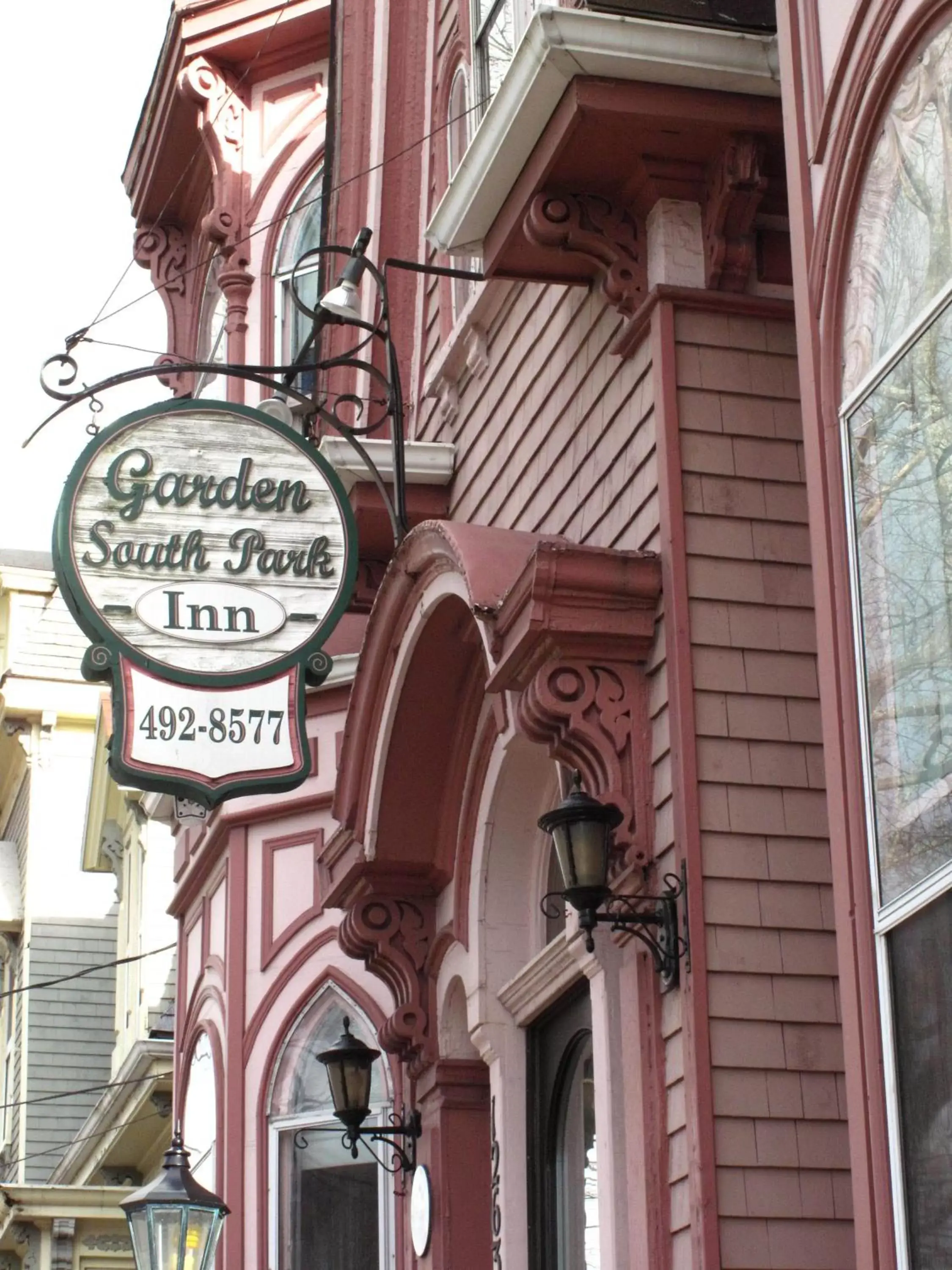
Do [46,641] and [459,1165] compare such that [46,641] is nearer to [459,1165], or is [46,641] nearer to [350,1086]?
[350,1086]

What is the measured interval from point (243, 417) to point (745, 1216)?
4.52 m

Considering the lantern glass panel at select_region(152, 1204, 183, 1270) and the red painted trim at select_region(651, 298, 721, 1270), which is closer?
the red painted trim at select_region(651, 298, 721, 1270)

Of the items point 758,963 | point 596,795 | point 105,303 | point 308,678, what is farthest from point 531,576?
point 105,303

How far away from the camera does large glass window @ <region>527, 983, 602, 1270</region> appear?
8594 mm

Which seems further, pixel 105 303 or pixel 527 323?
pixel 105 303

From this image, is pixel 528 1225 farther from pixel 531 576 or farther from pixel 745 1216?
pixel 531 576

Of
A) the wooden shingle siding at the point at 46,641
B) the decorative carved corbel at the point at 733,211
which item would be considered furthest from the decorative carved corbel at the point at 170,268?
the wooden shingle siding at the point at 46,641

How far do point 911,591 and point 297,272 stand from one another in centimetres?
1060

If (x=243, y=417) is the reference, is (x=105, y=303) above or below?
above

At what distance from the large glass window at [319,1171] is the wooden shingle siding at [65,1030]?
43.9 feet

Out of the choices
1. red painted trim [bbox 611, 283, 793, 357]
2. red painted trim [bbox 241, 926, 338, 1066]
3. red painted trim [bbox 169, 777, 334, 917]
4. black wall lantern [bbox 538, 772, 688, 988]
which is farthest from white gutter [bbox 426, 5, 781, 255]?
red painted trim [bbox 241, 926, 338, 1066]

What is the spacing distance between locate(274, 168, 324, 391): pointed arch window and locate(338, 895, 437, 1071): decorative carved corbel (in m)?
5.90

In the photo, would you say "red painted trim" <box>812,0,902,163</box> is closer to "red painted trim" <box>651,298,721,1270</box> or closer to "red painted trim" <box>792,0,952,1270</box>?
"red painted trim" <box>792,0,952,1270</box>

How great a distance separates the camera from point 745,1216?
22.4 ft
